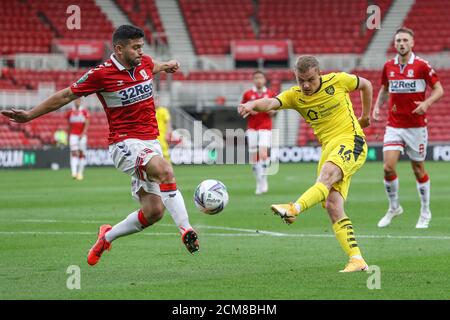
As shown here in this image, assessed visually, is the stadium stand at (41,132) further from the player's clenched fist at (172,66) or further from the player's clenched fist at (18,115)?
the player's clenched fist at (18,115)

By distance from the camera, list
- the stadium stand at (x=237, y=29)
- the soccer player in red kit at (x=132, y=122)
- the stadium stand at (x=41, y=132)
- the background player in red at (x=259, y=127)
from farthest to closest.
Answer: the stadium stand at (x=237, y=29) → the stadium stand at (x=41, y=132) → the background player in red at (x=259, y=127) → the soccer player in red kit at (x=132, y=122)

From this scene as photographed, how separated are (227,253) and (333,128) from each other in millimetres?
2084

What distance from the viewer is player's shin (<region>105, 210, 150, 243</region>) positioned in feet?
31.1

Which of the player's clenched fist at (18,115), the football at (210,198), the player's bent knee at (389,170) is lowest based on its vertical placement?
the football at (210,198)

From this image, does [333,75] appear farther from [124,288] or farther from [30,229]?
[30,229]

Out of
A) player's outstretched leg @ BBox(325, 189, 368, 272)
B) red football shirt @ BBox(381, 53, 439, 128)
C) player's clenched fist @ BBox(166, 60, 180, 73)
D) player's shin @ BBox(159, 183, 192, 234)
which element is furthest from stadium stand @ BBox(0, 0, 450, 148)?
player's outstretched leg @ BBox(325, 189, 368, 272)

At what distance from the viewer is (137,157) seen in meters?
9.19

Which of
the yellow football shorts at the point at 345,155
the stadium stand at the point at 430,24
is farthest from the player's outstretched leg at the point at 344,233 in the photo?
the stadium stand at the point at 430,24

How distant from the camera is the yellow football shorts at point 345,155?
9.03 meters

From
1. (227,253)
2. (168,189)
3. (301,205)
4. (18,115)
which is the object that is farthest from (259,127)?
(301,205)

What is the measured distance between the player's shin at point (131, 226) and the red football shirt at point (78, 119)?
731 inches

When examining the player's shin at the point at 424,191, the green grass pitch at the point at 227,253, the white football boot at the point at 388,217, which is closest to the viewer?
the green grass pitch at the point at 227,253

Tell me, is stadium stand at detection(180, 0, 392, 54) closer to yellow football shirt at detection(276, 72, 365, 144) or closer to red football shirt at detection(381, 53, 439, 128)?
red football shirt at detection(381, 53, 439, 128)

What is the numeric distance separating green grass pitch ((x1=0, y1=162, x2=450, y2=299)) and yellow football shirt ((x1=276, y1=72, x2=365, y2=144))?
4.46 ft
